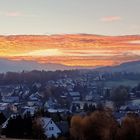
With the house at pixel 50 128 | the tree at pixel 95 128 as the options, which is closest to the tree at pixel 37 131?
the tree at pixel 95 128

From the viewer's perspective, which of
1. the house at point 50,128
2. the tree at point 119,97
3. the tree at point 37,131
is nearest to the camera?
the tree at point 37,131

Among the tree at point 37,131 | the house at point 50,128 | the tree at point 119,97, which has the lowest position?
the tree at point 119,97

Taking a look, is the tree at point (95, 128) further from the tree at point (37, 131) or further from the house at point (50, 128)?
the house at point (50, 128)

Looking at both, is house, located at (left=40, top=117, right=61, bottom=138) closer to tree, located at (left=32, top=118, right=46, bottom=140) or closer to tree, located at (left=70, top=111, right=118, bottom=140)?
tree, located at (left=32, top=118, right=46, bottom=140)

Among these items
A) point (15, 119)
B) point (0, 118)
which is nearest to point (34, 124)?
point (15, 119)

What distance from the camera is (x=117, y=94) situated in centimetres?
15838

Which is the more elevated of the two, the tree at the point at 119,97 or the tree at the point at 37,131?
the tree at the point at 37,131

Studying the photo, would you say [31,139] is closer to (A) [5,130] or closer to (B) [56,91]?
(A) [5,130]

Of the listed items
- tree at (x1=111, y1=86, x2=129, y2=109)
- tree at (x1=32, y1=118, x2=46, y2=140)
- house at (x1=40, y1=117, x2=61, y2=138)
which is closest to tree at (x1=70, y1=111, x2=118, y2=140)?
tree at (x1=32, y1=118, x2=46, y2=140)

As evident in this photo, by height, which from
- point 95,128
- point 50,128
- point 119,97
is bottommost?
point 119,97

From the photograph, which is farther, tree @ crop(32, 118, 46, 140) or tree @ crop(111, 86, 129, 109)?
tree @ crop(111, 86, 129, 109)

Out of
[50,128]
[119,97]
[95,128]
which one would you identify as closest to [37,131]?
[95,128]

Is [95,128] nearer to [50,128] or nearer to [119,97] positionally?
[50,128]

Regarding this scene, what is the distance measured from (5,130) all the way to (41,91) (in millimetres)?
133310
